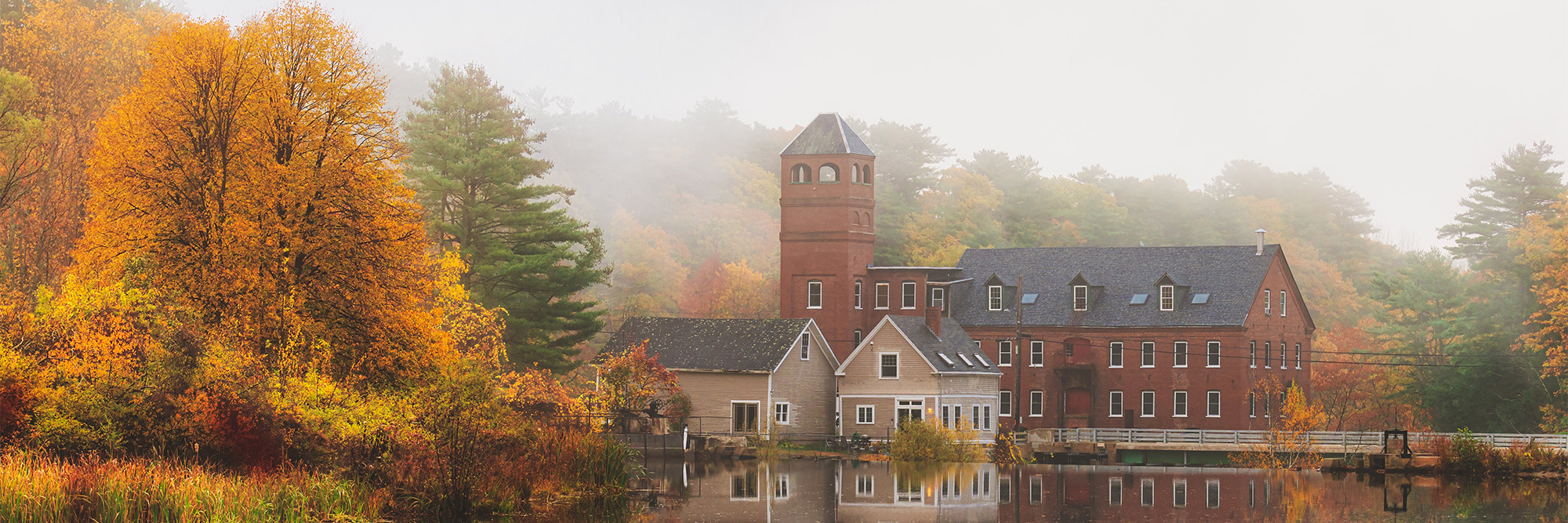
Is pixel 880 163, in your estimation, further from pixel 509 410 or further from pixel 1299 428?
pixel 509 410

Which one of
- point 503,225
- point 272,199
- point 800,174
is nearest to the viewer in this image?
point 272,199

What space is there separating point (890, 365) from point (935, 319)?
3.78 metres

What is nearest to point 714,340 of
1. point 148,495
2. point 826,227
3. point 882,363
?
point 882,363

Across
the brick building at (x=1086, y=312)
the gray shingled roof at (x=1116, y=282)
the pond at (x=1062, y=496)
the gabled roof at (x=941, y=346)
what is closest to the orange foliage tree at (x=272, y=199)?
the pond at (x=1062, y=496)

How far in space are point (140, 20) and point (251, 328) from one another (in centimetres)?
3390

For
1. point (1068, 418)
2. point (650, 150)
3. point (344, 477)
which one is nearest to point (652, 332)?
point (1068, 418)

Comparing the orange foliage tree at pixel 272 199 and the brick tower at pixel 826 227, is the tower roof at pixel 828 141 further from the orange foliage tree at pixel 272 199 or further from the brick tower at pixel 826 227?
the orange foliage tree at pixel 272 199

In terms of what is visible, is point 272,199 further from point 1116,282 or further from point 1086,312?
point 1116,282

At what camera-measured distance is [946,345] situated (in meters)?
66.1

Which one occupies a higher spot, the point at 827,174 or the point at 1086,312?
the point at 827,174

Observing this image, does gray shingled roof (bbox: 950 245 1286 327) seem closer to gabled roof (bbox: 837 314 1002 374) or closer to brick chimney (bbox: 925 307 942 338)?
gabled roof (bbox: 837 314 1002 374)

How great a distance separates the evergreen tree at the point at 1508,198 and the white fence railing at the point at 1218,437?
2494 centimetres

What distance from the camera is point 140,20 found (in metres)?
60.3

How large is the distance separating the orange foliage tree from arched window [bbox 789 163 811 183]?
34677 millimetres
